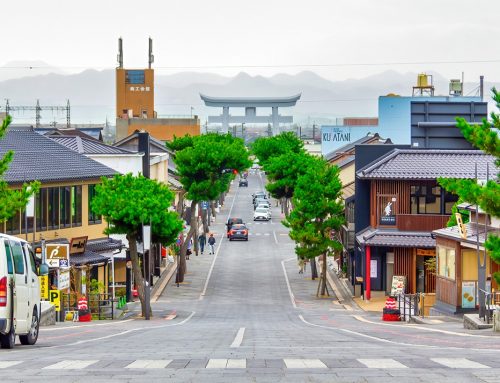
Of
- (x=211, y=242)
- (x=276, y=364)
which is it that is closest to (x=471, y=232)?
(x=276, y=364)

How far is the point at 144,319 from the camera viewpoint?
4244 cm

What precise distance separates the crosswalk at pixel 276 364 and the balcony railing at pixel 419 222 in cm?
3745

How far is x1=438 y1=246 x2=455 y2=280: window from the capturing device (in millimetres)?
40312

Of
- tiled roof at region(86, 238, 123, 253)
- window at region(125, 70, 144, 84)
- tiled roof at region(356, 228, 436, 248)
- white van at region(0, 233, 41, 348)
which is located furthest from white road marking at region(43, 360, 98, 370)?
window at region(125, 70, 144, 84)

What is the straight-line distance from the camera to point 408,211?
2120 inches

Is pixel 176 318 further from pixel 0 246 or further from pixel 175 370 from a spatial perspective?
pixel 175 370

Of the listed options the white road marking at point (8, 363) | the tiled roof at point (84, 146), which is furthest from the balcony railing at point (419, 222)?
the white road marking at point (8, 363)

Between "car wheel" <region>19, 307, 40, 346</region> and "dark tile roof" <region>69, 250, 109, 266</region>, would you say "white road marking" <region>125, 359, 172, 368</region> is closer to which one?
"car wheel" <region>19, 307, 40, 346</region>

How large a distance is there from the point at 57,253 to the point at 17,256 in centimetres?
2096

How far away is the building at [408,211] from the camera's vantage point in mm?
52562

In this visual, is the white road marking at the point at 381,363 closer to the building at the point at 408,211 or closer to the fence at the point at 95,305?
the fence at the point at 95,305

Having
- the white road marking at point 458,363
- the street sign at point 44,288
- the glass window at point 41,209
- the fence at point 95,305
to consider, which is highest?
the glass window at point 41,209

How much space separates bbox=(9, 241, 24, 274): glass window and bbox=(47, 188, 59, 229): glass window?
85.9 ft

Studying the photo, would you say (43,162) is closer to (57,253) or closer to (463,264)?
(57,253)
